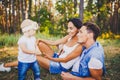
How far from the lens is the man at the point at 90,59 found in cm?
339

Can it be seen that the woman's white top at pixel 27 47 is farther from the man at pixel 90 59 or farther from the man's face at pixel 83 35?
the man's face at pixel 83 35

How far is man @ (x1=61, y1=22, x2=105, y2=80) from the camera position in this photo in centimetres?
339

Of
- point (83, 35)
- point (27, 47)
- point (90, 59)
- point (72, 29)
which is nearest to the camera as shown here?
point (90, 59)

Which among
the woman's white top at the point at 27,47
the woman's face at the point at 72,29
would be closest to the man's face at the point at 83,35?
the woman's face at the point at 72,29

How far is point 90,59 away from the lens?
3402 millimetres

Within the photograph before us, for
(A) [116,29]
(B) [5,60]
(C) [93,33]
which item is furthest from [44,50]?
(A) [116,29]

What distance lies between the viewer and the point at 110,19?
21.6 metres

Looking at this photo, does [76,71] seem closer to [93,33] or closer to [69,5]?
[93,33]

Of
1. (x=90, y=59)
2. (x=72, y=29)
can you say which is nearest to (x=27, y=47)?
(x=72, y=29)

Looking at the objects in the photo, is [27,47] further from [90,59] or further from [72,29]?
[90,59]

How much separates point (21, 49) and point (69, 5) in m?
15.1

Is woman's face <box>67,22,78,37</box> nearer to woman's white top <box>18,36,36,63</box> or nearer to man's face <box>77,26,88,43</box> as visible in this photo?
woman's white top <box>18,36,36,63</box>

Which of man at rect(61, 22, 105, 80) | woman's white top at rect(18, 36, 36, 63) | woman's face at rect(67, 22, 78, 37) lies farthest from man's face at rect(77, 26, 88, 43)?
woman's white top at rect(18, 36, 36, 63)

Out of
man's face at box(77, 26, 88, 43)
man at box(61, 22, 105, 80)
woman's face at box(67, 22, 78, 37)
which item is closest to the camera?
man at box(61, 22, 105, 80)
